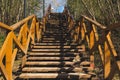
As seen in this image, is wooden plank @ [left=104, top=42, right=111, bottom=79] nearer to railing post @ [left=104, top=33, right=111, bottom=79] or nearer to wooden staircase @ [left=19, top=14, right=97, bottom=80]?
railing post @ [left=104, top=33, right=111, bottom=79]

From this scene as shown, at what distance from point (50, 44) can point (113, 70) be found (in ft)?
14.7

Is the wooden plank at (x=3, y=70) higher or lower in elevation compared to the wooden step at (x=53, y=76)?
higher

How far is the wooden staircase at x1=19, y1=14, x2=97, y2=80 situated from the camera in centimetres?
684

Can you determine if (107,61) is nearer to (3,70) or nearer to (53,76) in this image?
(53,76)

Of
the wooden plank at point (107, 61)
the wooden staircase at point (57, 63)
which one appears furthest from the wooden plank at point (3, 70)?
the wooden plank at point (107, 61)

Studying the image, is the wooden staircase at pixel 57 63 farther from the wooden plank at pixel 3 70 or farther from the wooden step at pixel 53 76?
the wooden plank at pixel 3 70

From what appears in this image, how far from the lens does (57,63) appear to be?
25.2ft

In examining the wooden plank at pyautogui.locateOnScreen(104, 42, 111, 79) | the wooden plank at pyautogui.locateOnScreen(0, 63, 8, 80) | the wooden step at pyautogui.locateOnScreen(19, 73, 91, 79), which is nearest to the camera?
the wooden plank at pyautogui.locateOnScreen(0, 63, 8, 80)

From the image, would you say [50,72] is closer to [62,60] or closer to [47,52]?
[62,60]

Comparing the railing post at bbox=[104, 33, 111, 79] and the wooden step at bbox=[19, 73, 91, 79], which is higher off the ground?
the railing post at bbox=[104, 33, 111, 79]

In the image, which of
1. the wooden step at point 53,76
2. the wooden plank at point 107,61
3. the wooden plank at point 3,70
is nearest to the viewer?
the wooden plank at point 3,70

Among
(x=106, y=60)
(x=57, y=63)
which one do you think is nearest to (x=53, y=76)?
(x=57, y=63)

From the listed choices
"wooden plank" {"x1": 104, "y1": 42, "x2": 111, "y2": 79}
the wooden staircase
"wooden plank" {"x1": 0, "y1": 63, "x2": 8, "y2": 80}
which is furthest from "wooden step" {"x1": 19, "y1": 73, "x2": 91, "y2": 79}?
"wooden plank" {"x1": 0, "y1": 63, "x2": 8, "y2": 80}

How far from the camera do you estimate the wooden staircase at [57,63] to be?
6840 millimetres
